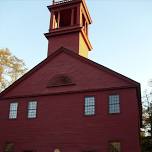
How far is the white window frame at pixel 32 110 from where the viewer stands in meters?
25.8

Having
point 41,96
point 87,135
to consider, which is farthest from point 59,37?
point 87,135

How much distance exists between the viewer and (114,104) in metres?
23.4

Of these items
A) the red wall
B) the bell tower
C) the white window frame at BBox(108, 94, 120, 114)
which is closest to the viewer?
the red wall

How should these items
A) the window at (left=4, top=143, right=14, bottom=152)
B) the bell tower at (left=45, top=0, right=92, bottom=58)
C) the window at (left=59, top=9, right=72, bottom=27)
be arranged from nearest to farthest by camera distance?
the window at (left=4, top=143, right=14, bottom=152) → the bell tower at (left=45, top=0, right=92, bottom=58) → the window at (left=59, top=9, right=72, bottom=27)

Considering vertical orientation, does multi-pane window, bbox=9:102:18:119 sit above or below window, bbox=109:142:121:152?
above

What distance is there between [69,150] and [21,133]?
501cm

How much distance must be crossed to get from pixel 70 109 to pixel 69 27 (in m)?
9.90

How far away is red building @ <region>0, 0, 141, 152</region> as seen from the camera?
22.5 metres

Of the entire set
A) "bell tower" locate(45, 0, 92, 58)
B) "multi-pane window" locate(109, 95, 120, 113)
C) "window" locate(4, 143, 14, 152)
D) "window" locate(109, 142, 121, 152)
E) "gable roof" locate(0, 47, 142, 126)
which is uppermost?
"bell tower" locate(45, 0, 92, 58)

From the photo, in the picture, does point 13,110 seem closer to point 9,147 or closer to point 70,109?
point 9,147

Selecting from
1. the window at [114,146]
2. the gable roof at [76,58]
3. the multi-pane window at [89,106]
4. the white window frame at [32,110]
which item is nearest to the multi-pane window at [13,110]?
the gable roof at [76,58]

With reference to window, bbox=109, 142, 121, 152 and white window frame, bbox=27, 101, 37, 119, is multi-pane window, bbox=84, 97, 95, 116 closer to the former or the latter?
window, bbox=109, 142, 121, 152

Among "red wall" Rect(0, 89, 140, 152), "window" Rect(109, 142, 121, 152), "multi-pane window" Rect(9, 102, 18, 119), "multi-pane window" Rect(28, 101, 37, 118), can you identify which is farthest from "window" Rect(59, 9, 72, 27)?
"window" Rect(109, 142, 121, 152)

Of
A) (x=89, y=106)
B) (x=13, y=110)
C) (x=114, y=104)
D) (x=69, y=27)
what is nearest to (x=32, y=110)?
(x=13, y=110)
